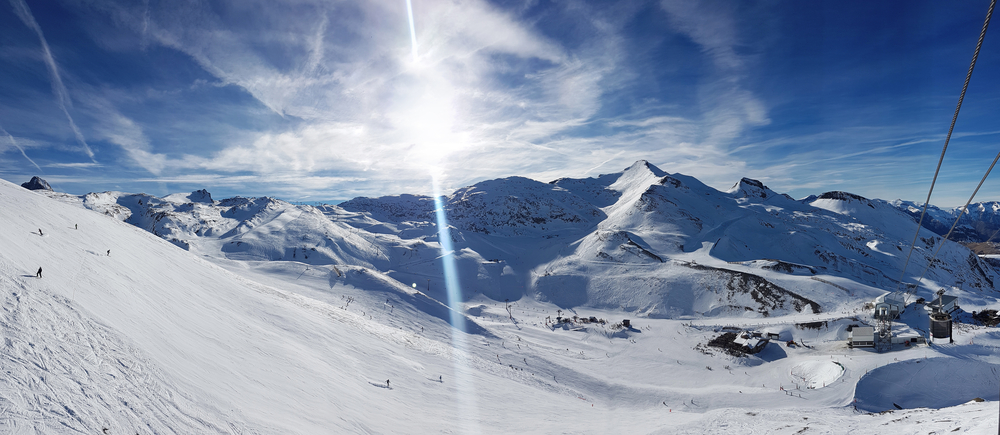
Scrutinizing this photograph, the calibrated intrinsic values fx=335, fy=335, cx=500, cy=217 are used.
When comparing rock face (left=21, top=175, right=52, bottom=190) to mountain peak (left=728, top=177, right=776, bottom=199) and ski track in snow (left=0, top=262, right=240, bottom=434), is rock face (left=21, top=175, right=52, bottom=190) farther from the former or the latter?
mountain peak (left=728, top=177, right=776, bottom=199)

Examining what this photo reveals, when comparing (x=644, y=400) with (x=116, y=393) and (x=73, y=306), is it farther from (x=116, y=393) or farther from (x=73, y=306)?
(x=73, y=306)

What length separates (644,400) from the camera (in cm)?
2989

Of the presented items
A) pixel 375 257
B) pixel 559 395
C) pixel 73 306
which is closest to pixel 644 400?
pixel 559 395

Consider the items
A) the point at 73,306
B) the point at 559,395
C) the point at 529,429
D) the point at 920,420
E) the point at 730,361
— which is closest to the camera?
the point at 73,306

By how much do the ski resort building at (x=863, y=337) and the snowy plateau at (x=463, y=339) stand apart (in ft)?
2.53

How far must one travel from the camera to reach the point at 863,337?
112 ft

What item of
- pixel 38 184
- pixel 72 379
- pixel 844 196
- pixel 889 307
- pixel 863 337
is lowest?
pixel 863 337

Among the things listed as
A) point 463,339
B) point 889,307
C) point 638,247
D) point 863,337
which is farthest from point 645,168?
point 463,339

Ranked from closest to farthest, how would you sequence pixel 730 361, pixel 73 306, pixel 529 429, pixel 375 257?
pixel 73 306 → pixel 529 429 → pixel 730 361 → pixel 375 257

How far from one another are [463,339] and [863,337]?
4138 centimetres

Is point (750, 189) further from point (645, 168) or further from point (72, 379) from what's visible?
point (72, 379)

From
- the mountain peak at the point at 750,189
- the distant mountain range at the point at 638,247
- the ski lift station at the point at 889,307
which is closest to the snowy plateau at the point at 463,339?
the distant mountain range at the point at 638,247

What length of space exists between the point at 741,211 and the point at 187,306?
470 ft

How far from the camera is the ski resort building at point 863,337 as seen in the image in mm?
33938
